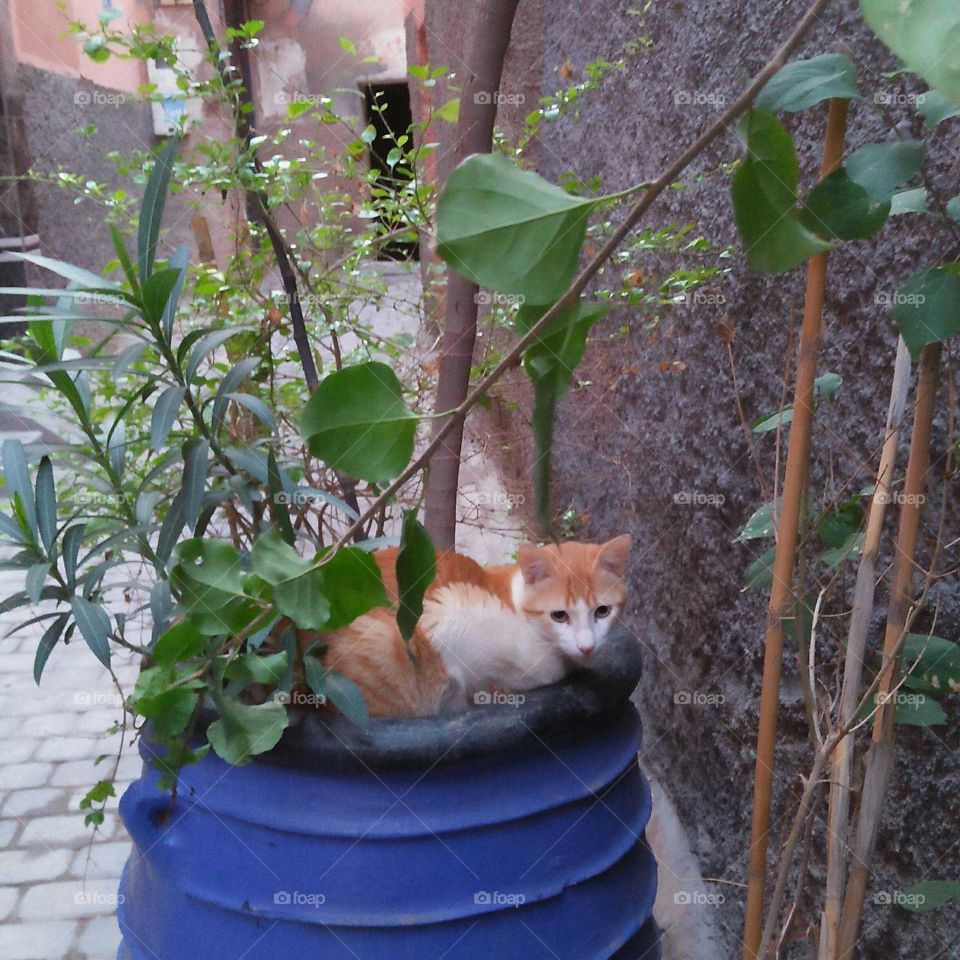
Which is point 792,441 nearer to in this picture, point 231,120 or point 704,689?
point 704,689

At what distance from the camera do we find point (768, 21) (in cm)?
100

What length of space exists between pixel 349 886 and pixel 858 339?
70cm

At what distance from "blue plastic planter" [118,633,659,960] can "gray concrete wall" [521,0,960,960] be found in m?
0.26

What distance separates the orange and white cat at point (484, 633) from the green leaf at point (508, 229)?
0.60 m

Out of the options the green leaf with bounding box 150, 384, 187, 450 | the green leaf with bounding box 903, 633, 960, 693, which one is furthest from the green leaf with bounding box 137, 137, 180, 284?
the green leaf with bounding box 903, 633, 960, 693

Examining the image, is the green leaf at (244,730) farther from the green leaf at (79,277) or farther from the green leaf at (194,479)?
the green leaf at (79,277)

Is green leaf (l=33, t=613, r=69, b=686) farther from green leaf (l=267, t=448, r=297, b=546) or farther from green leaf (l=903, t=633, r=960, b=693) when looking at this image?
green leaf (l=903, t=633, r=960, b=693)

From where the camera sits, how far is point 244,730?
64cm

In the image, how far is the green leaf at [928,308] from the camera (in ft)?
1.61

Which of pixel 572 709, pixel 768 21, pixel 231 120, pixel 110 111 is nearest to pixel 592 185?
pixel 768 21

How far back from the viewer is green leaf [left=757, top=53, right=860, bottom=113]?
0.45m

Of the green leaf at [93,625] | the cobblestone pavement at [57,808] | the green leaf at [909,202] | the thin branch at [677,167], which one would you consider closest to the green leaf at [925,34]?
the thin branch at [677,167]

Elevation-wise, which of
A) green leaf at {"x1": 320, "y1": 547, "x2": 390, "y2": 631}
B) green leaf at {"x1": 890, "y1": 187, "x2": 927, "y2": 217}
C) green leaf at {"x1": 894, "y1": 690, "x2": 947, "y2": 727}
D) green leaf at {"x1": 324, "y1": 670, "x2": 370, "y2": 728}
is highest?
green leaf at {"x1": 890, "y1": 187, "x2": 927, "y2": 217}

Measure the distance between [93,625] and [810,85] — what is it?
0.74 metres
